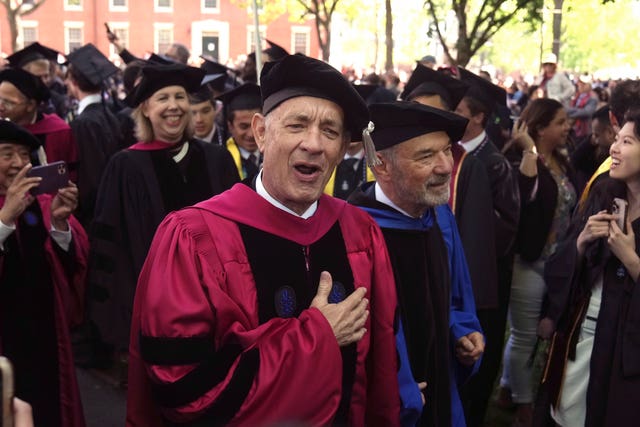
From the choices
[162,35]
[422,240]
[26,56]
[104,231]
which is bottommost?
[104,231]

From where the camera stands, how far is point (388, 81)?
1794cm

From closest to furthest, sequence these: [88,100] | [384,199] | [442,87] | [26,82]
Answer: [384,199] → [442,87] → [26,82] → [88,100]

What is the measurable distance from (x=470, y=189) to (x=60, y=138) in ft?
11.2

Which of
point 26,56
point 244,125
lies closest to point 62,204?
point 244,125

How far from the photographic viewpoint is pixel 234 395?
7.64 ft

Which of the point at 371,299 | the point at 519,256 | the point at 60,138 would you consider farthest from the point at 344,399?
the point at 60,138

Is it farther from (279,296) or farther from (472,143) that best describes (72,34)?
(279,296)

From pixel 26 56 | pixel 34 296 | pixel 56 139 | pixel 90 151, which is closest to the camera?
pixel 34 296

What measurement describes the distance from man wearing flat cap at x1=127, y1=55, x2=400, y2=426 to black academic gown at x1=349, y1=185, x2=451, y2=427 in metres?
0.45

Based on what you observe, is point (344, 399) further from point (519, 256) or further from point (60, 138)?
point (60, 138)

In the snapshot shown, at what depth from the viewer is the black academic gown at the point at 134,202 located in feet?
16.5

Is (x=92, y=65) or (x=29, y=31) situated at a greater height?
(x=29, y=31)

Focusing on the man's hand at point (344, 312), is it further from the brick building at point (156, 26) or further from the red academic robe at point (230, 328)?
the brick building at point (156, 26)

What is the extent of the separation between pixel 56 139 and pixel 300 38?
4982 cm
